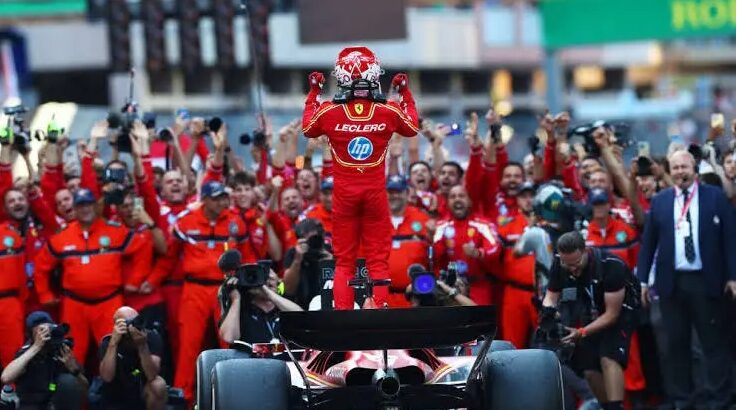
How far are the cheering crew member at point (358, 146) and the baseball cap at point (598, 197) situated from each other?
2825 millimetres

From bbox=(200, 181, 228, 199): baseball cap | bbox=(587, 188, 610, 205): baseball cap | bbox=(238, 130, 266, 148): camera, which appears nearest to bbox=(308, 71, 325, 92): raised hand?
bbox=(200, 181, 228, 199): baseball cap

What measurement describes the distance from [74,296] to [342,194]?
331 centimetres

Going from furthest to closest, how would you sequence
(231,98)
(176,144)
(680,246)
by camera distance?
(231,98), (176,144), (680,246)

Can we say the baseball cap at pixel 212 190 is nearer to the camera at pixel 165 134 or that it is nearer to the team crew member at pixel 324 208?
the team crew member at pixel 324 208

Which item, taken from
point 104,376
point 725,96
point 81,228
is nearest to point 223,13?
point 81,228

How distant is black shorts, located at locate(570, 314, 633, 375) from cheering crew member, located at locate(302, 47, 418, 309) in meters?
1.92

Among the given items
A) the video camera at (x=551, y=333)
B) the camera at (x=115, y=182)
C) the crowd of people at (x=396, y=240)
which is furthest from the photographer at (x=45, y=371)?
the video camera at (x=551, y=333)

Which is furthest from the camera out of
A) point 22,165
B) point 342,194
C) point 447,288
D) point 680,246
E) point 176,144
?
point 22,165

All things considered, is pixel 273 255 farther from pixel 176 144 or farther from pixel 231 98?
pixel 231 98

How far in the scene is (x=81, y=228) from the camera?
566 inches

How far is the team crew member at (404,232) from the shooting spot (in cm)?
1453

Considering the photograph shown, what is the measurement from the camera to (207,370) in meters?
11.1

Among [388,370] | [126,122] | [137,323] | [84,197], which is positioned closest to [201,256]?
[84,197]

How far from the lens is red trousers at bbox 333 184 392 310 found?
11.7m
